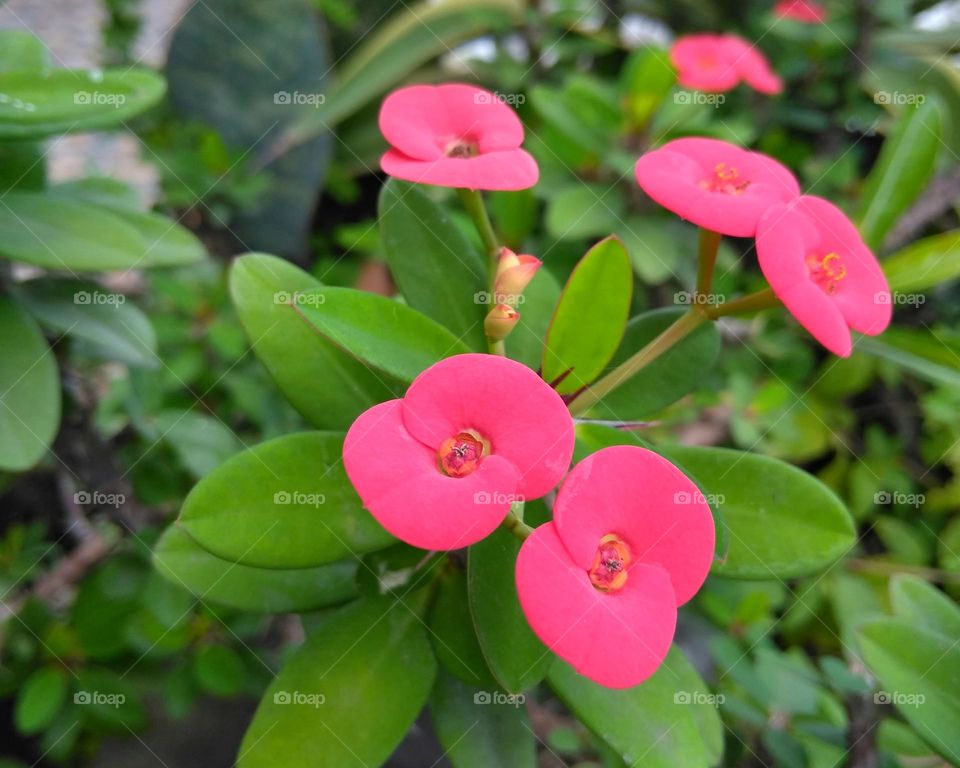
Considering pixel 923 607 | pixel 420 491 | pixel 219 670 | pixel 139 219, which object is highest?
pixel 420 491

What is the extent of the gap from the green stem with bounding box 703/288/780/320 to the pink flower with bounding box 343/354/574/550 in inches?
10.0

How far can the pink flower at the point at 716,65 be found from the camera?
4.86ft

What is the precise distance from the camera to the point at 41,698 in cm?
111

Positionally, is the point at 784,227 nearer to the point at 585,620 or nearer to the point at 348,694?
A: the point at 585,620

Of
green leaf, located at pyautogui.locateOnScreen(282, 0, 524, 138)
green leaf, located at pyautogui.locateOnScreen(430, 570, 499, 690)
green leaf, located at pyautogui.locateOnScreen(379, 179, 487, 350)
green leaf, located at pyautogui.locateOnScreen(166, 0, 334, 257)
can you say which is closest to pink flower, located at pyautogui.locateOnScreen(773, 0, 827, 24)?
green leaf, located at pyautogui.locateOnScreen(282, 0, 524, 138)

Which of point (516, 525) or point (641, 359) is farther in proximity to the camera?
point (641, 359)

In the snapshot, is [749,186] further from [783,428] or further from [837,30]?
[837,30]

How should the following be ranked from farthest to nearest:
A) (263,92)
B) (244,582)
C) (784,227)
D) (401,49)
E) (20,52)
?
(401,49), (263,92), (20,52), (244,582), (784,227)

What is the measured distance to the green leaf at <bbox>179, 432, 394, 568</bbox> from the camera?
0.61 meters

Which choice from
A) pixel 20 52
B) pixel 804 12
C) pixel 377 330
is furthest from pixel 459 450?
pixel 804 12

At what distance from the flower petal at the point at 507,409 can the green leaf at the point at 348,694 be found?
31cm

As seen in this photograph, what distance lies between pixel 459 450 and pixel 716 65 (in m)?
1.35

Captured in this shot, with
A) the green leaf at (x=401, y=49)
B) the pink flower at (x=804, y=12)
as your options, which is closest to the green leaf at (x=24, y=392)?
the green leaf at (x=401, y=49)

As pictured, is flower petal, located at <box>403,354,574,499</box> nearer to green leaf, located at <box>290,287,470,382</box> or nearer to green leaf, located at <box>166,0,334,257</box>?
green leaf, located at <box>290,287,470,382</box>
